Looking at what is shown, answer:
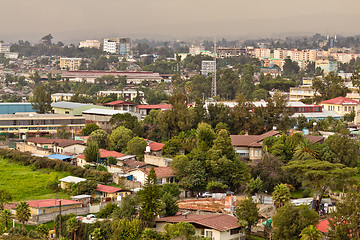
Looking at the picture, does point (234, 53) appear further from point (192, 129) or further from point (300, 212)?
point (300, 212)

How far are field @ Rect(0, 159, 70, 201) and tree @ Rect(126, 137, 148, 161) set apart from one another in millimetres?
3404

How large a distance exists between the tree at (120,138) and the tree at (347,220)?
14326 millimetres

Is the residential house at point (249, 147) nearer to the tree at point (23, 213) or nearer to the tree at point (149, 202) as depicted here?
the tree at point (149, 202)

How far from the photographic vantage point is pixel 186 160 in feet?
77.9

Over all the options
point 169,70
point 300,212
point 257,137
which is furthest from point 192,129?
point 169,70

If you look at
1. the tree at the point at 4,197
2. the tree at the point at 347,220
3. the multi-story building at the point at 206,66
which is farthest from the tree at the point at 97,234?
the multi-story building at the point at 206,66

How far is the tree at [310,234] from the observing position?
15484 millimetres

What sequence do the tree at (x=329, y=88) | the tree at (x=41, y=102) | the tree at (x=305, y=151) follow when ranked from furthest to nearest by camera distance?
the tree at (x=329, y=88) → the tree at (x=41, y=102) → the tree at (x=305, y=151)

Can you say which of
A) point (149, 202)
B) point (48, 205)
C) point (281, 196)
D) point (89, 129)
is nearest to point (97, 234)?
point (149, 202)

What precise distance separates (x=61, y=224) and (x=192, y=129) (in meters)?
11.5

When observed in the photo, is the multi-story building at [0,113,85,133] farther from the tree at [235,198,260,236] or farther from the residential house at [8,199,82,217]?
the tree at [235,198,260,236]

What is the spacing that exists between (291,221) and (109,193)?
742 cm

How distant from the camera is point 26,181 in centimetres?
2498

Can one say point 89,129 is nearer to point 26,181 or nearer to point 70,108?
point 70,108
